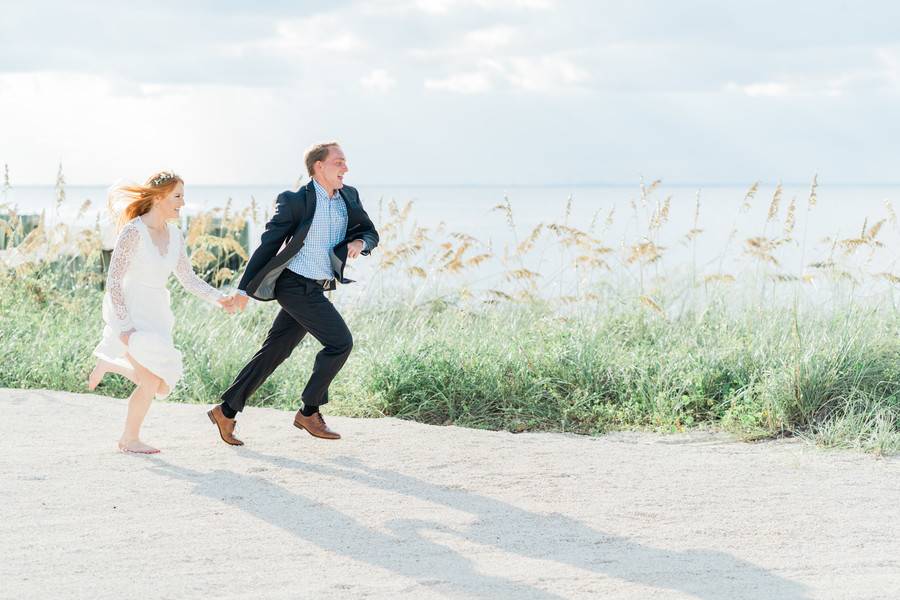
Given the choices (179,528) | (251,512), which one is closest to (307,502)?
(251,512)

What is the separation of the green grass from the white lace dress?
177 centimetres

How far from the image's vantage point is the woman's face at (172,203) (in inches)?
241

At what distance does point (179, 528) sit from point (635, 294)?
5.21 m

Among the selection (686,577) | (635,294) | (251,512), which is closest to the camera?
(686,577)

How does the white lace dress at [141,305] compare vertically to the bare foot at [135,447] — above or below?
above

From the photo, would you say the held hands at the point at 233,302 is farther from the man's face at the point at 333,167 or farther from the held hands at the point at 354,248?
the man's face at the point at 333,167

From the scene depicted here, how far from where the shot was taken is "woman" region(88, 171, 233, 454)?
5.99 meters

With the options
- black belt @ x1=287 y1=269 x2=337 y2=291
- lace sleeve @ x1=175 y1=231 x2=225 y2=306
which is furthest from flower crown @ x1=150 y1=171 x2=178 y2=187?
black belt @ x1=287 y1=269 x2=337 y2=291

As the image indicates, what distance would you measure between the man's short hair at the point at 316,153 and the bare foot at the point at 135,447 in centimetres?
187

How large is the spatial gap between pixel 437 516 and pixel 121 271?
7.66ft

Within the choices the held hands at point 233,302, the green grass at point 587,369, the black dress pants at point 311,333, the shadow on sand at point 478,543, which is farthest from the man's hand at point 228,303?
the green grass at point 587,369

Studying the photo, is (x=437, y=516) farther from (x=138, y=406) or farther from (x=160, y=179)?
(x=160, y=179)

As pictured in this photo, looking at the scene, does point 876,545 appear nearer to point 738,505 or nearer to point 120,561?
point 738,505

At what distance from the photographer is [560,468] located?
5910mm
